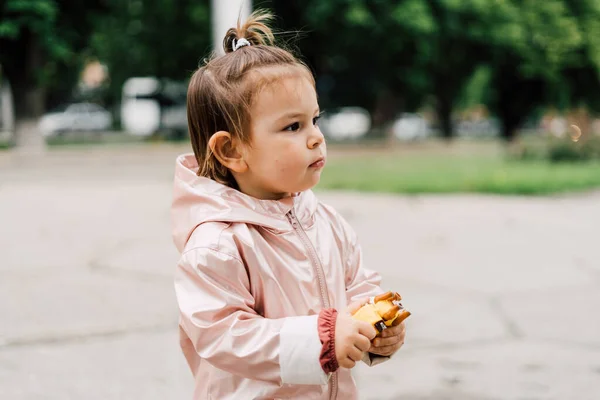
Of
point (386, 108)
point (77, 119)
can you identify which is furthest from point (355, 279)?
point (77, 119)

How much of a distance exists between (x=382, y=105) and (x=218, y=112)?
28.5m

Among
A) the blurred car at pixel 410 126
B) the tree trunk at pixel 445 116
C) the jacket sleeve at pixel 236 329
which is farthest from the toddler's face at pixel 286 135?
the blurred car at pixel 410 126

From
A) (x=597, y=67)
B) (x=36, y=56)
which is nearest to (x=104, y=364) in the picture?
(x=36, y=56)

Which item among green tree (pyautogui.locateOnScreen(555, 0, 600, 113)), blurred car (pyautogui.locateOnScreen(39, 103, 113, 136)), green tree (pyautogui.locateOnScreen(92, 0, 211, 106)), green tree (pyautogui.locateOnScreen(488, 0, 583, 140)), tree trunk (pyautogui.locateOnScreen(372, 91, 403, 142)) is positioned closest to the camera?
green tree (pyautogui.locateOnScreen(488, 0, 583, 140))

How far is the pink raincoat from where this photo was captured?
1.53 metres

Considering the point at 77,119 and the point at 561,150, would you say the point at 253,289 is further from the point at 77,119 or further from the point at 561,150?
the point at 77,119

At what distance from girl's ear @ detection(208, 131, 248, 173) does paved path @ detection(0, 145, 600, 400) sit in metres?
1.26

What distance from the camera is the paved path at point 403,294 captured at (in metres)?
2.83

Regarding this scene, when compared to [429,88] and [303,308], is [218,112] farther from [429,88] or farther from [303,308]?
[429,88]

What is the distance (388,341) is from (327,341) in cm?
15

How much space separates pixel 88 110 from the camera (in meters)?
39.5

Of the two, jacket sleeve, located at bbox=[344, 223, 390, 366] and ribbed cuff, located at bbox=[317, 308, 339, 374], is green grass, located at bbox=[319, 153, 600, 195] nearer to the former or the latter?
jacket sleeve, located at bbox=[344, 223, 390, 366]

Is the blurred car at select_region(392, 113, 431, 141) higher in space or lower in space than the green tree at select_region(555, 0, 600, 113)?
lower

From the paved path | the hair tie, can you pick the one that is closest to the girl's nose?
the hair tie
